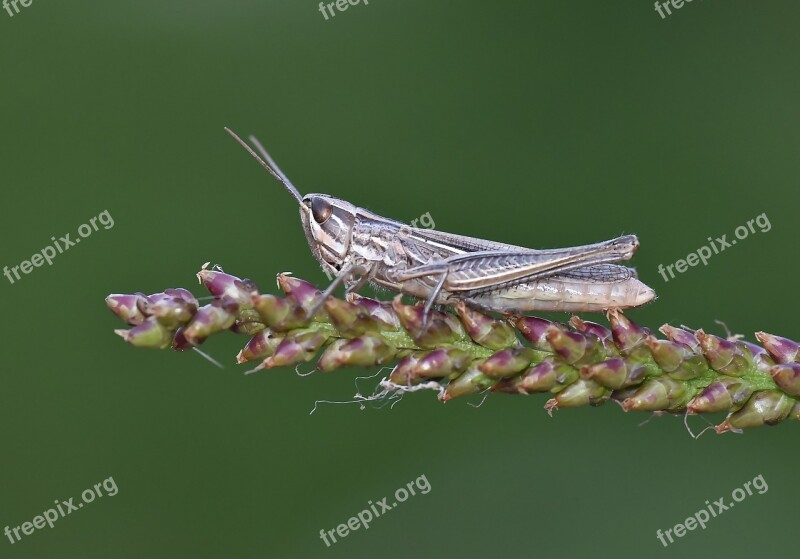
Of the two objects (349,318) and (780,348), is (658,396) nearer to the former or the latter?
Result: (780,348)

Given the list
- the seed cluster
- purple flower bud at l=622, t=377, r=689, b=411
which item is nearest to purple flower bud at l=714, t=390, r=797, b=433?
the seed cluster

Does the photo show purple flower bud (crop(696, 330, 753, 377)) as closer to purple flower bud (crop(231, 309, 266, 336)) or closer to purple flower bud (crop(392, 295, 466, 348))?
purple flower bud (crop(392, 295, 466, 348))

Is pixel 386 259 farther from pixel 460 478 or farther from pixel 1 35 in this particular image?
pixel 1 35

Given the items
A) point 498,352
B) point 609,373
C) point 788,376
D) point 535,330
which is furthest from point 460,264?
point 788,376

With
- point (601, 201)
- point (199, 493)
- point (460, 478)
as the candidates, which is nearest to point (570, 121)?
point (601, 201)

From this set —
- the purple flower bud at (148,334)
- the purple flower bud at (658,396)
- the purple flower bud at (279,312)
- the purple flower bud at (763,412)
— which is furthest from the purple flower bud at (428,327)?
the purple flower bud at (763,412)

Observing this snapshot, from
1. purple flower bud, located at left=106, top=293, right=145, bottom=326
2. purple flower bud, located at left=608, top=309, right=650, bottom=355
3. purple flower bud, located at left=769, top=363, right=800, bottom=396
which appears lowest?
purple flower bud, located at left=769, top=363, right=800, bottom=396

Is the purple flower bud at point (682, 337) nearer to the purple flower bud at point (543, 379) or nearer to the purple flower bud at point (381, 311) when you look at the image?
the purple flower bud at point (543, 379)
